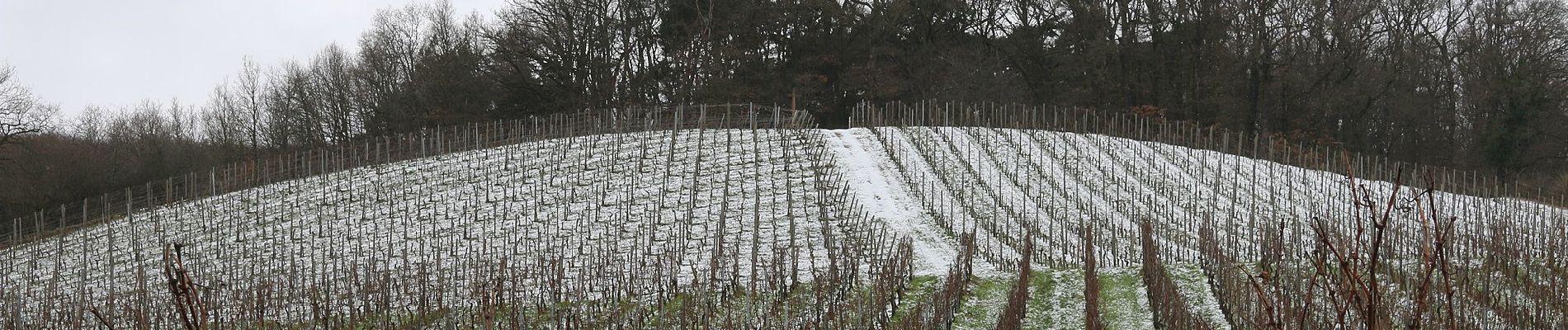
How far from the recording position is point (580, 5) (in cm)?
3294

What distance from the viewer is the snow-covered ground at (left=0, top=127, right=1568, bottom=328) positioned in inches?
490

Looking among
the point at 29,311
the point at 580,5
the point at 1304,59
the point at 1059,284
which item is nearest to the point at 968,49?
the point at 1304,59

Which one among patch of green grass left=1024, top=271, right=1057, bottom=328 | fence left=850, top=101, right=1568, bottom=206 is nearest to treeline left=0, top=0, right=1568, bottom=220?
fence left=850, top=101, right=1568, bottom=206

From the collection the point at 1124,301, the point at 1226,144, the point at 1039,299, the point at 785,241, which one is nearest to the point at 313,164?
the point at 785,241

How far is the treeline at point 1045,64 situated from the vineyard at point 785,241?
7503mm

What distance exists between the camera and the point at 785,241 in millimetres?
14156

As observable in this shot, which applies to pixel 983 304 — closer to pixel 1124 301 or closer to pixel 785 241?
pixel 1124 301

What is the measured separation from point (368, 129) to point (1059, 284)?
30985 millimetres

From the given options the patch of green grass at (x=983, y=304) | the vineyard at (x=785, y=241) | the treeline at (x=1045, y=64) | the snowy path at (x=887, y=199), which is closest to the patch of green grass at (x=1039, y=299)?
the vineyard at (x=785, y=241)

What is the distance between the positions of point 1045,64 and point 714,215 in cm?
2229

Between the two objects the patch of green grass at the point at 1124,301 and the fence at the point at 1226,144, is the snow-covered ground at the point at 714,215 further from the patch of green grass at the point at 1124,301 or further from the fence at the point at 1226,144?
the fence at the point at 1226,144

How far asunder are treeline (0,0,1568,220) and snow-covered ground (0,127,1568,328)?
9929 mm

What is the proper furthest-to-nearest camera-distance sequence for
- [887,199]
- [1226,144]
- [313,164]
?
1. [313,164]
2. [1226,144]
3. [887,199]

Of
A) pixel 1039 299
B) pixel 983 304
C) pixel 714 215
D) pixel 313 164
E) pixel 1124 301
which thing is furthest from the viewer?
pixel 313 164
